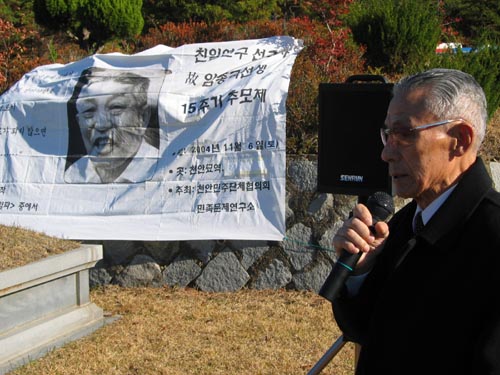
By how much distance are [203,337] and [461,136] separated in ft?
13.0

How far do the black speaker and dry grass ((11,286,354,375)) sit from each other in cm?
123

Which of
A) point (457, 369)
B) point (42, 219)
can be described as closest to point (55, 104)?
point (42, 219)

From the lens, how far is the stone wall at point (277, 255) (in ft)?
21.1

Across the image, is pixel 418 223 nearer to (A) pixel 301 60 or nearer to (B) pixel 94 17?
(A) pixel 301 60

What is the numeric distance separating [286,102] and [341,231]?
5.10m

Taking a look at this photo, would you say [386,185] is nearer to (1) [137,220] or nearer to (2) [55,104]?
(1) [137,220]

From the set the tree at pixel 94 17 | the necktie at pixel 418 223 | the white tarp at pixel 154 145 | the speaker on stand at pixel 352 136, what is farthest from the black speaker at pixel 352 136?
the tree at pixel 94 17

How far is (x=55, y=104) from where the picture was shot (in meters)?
7.42

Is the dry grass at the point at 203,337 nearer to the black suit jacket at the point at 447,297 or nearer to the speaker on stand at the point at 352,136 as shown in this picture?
the speaker on stand at the point at 352,136

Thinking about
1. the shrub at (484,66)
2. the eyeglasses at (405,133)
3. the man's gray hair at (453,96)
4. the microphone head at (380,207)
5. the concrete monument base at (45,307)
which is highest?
the man's gray hair at (453,96)

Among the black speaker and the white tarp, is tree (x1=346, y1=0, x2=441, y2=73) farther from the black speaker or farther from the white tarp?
the black speaker

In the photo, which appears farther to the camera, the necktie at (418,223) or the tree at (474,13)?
the tree at (474,13)

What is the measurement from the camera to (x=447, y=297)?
1.63 metres

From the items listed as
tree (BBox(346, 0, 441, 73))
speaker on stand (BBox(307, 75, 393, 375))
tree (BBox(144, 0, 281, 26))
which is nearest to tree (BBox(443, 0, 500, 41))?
tree (BBox(144, 0, 281, 26))
